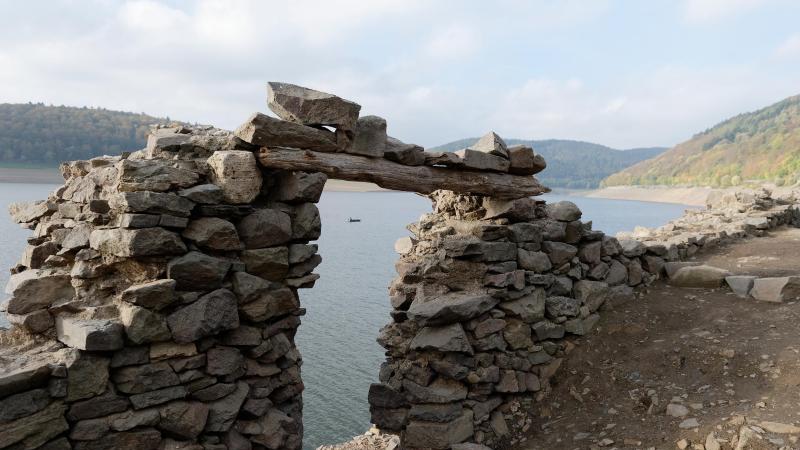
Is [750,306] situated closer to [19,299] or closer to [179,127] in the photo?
[179,127]

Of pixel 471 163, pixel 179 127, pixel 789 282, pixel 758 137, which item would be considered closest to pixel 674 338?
pixel 789 282

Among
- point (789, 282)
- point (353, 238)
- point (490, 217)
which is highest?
point (490, 217)

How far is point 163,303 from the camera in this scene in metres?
5.27

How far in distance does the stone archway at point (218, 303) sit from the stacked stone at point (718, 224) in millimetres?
5021

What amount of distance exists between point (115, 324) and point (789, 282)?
1027 centimetres

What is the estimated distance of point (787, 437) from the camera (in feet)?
20.2

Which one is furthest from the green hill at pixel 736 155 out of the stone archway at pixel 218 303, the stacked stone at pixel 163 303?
the stacked stone at pixel 163 303

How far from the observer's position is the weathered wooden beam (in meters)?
6.16

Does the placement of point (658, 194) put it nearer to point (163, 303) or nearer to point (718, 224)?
point (718, 224)

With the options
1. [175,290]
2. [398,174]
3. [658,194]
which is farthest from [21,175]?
[658,194]

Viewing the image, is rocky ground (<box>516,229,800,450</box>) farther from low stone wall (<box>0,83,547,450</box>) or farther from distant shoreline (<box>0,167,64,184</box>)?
distant shoreline (<box>0,167,64,184</box>)

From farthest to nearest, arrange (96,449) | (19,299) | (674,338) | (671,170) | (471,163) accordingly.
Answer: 1. (671,170)
2. (674,338)
3. (471,163)
4. (19,299)
5. (96,449)

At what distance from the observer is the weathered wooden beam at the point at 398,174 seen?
20.2 ft

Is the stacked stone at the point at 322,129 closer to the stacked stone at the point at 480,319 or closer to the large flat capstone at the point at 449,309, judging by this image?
the stacked stone at the point at 480,319
